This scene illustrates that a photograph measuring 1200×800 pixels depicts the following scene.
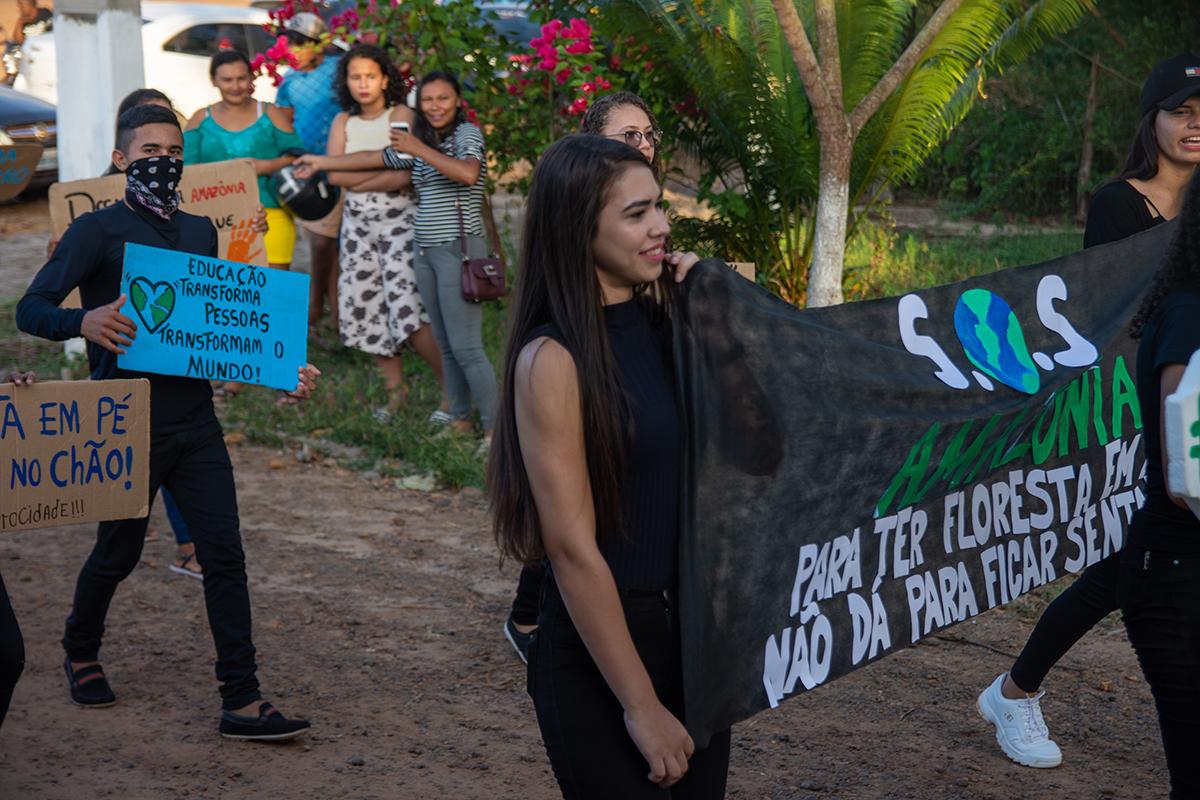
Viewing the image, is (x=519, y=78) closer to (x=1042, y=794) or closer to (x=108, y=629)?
(x=108, y=629)

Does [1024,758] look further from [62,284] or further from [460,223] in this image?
[460,223]

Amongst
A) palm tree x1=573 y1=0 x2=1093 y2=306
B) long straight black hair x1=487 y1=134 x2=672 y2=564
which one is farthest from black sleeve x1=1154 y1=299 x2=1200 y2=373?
palm tree x1=573 y1=0 x2=1093 y2=306

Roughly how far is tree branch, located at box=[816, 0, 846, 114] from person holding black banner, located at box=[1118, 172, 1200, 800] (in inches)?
242

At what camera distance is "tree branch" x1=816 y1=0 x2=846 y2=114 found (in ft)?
29.0

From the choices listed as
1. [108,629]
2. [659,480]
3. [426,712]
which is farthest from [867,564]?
[108,629]

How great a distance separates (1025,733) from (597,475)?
248cm

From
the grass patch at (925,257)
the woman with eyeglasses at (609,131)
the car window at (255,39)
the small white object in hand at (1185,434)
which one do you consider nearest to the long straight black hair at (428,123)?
the woman with eyeglasses at (609,131)

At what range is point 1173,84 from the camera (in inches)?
177

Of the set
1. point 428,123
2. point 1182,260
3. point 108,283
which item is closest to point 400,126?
point 428,123

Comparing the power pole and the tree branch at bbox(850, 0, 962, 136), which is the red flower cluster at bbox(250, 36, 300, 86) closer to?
the power pole

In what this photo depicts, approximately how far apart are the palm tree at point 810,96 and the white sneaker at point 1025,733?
16.5 feet

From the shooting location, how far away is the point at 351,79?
8586mm

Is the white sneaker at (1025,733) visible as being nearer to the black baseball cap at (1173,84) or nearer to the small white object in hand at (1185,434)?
the black baseball cap at (1173,84)

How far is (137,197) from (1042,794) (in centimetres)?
348
